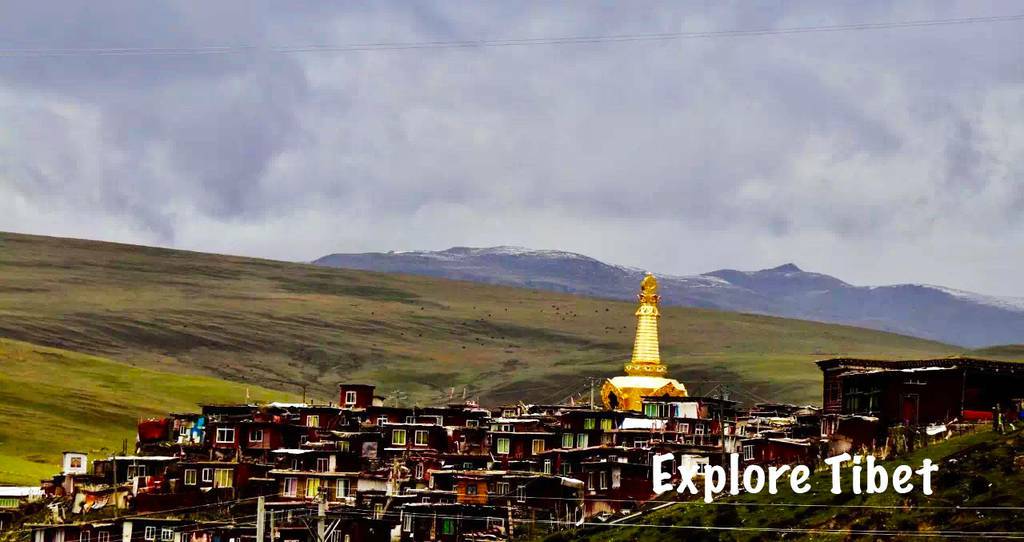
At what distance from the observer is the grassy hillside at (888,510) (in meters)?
72.7

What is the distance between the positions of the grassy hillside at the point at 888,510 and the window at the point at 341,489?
50.2 ft

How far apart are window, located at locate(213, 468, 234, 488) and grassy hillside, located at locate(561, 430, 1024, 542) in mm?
20421

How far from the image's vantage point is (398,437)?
109 m

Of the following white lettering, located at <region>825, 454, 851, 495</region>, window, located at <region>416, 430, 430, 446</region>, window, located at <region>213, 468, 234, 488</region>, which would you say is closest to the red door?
white lettering, located at <region>825, 454, 851, 495</region>

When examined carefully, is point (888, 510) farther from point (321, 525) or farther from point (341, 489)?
point (341, 489)

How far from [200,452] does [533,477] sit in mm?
20832

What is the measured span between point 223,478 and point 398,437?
433 inches

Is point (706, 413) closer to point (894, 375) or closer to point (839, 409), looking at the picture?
point (839, 409)

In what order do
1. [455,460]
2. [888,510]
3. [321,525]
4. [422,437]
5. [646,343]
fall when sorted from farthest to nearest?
1. [646,343]
2. [422,437]
3. [455,460]
4. [321,525]
5. [888,510]

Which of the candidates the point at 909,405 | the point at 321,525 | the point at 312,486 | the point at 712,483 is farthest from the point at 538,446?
the point at 712,483

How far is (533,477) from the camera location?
97.3 meters

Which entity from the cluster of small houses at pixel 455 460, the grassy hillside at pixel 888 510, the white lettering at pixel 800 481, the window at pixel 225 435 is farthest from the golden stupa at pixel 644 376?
the white lettering at pixel 800 481

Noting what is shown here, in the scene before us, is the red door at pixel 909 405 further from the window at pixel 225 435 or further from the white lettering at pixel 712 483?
the window at pixel 225 435

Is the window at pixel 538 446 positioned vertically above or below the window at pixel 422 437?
below
